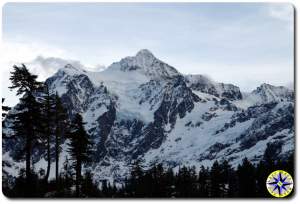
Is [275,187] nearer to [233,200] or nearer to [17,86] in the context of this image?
[233,200]

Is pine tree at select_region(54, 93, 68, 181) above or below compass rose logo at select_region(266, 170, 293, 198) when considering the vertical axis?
above

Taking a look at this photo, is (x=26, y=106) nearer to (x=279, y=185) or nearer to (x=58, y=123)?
(x=58, y=123)

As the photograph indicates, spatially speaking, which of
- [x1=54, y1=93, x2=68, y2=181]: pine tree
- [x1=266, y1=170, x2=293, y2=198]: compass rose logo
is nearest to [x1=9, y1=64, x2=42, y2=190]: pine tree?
[x1=54, y1=93, x2=68, y2=181]: pine tree

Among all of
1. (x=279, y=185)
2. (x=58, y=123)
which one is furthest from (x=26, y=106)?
(x=279, y=185)

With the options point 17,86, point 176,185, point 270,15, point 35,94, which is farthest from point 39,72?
point 176,185

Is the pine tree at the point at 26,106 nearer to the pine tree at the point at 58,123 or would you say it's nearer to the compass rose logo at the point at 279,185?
the pine tree at the point at 58,123

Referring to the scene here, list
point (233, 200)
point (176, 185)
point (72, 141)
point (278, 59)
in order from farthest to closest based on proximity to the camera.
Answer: point (176, 185)
point (72, 141)
point (278, 59)
point (233, 200)

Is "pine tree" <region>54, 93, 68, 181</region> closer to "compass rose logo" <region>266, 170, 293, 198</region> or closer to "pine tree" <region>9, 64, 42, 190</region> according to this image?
"pine tree" <region>9, 64, 42, 190</region>
